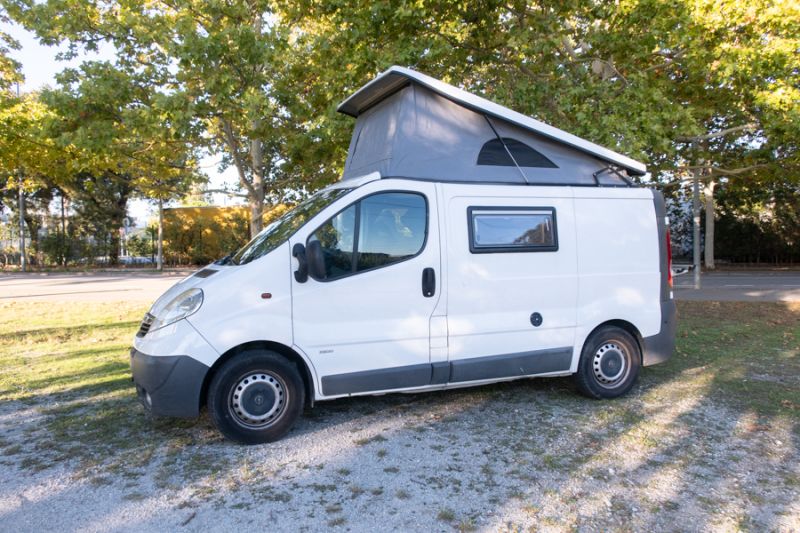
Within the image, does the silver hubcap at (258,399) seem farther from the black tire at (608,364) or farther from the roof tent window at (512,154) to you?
the black tire at (608,364)

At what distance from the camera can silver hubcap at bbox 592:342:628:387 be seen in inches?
214

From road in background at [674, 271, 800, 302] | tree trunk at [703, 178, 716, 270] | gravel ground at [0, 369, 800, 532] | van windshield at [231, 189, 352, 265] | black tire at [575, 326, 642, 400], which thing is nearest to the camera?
gravel ground at [0, 369, 800, 532]

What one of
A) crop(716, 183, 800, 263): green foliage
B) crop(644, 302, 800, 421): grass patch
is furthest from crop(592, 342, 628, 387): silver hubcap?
crop(716, 183, 800, 263): green foliage

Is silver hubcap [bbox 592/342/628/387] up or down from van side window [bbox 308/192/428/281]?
down

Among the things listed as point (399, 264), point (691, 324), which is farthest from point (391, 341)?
point (691, 324)

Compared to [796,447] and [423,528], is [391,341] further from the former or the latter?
[796,447]

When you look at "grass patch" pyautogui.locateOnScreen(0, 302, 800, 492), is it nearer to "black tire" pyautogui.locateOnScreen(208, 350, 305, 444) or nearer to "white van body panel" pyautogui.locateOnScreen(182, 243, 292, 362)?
"black tire" pyautogui.locateOnScreen(208, 350, 305, 444)

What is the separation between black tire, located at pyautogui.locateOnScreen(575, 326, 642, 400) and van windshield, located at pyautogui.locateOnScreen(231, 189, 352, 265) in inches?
110

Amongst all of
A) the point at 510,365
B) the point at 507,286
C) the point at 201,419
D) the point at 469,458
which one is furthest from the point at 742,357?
the point at 201,419

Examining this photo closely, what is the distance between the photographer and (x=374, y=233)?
4594 millimetres

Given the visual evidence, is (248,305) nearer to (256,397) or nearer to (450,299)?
(256,397)

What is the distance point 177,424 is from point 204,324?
1.24 m

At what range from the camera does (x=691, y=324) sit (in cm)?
1003

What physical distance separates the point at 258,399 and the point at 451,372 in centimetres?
161
